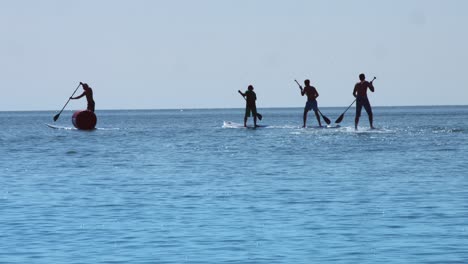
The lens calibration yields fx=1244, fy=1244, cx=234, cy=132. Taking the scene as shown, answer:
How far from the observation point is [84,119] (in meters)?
46.4

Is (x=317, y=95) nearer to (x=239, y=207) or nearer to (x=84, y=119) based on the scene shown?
(x=84, y=119)

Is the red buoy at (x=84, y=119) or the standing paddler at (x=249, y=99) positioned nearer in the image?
the standing paddler at (x=249, y=99)

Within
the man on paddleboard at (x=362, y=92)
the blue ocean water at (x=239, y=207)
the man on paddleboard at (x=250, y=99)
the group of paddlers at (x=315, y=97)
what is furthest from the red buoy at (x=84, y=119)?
the blue ocean water at (x=239, y=207)

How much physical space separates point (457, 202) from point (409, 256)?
4.68m

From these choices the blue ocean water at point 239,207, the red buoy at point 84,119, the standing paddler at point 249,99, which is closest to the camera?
the blue ocean water at point 239,207

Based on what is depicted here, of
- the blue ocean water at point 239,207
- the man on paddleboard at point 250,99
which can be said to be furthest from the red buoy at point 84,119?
the blue ocean water at point 239,207

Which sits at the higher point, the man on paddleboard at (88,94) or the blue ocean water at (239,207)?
the man on paddleboard at (88,94)

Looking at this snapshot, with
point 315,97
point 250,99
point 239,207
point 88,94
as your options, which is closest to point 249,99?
point 250,99

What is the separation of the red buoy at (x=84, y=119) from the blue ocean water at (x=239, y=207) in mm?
16222

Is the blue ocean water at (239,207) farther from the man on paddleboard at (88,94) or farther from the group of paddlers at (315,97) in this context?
the man on paddleboard at (88,94)

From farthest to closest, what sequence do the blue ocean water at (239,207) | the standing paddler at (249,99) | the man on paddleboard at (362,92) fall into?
1. the standing paddler at (249,99)
2. the man on paddleboard at (362,92)
3. the blue ocean water at (239,207)

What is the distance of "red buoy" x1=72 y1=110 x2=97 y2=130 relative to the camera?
46.1m

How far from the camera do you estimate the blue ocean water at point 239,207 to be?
12.4 m

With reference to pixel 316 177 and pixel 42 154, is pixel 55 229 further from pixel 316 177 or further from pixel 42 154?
pixel 42 154
